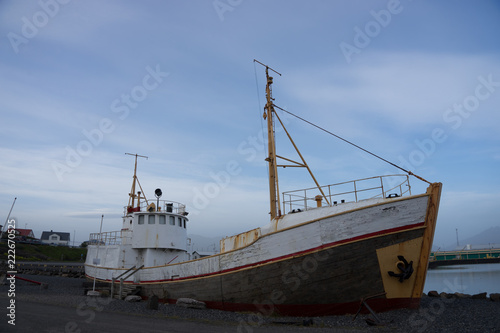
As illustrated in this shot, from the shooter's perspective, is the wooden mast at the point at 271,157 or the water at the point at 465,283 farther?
the water at the point at 465,283

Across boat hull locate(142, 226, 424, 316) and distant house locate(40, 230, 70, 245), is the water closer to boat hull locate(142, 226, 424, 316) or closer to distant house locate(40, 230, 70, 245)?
boat hull locate(142, 226, 424, 316)

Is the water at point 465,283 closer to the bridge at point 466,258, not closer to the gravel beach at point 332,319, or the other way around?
the gravel beach at point 332,319

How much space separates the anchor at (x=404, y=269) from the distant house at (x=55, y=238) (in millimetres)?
93134

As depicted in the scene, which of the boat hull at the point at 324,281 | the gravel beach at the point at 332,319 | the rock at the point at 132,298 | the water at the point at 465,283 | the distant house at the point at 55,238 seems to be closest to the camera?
the gravel beach at the point at 332,319

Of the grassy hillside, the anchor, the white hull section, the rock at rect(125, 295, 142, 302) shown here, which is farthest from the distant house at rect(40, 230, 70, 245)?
the anchor

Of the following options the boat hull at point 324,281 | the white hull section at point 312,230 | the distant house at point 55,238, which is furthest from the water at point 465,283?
the distant house at point 55,238

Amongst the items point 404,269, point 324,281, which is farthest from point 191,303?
point 404,269

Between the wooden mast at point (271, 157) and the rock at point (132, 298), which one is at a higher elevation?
the wooden mast at point (271, 157)

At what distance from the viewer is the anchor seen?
34.0 feet

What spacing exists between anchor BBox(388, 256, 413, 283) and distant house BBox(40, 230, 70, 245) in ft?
306

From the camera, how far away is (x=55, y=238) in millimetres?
86000

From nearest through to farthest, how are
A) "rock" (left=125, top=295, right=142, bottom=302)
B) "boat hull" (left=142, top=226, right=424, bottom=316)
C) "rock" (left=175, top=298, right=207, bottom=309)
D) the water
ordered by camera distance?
"boat hull" (left=142, top=226, right=424, bottom=316) → "rock" (left=175, top=298, right=207, bottom=309) → "rock" (left=125, top=295, right=142, bottom=302) → the water

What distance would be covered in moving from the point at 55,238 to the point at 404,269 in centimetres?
9499

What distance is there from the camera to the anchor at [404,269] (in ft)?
34.0
